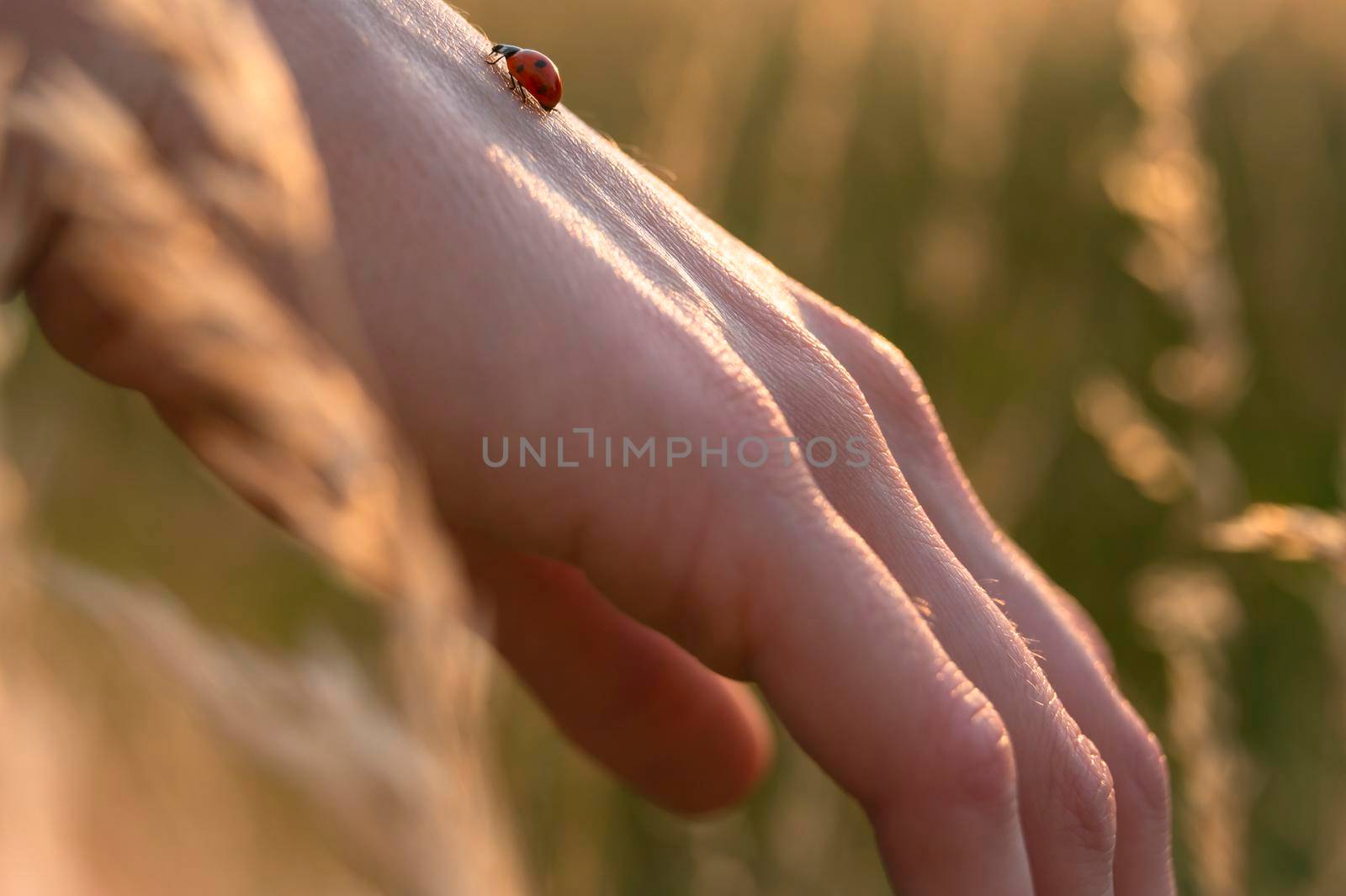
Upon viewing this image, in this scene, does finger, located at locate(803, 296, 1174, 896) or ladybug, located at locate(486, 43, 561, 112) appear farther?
ladybug, located at locate(486, 43, 561, 112)

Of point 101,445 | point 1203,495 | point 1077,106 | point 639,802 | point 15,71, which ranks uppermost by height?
point 1077,106

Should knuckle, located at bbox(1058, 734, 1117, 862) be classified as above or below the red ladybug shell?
below

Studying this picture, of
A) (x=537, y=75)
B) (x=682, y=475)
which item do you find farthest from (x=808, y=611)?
(x=537, y=75)

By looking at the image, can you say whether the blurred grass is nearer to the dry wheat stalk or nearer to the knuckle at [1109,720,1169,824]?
the knuckle at [1109,720,1169,824]

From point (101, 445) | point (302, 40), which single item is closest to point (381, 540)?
point (302, 40)

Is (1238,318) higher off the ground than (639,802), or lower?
higher

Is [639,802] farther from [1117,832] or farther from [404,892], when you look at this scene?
[404,892]

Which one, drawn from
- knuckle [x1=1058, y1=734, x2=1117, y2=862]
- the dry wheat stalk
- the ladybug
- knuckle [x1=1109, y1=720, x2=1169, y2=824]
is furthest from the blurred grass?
the dry wheat stalk
